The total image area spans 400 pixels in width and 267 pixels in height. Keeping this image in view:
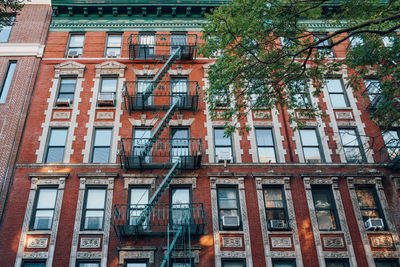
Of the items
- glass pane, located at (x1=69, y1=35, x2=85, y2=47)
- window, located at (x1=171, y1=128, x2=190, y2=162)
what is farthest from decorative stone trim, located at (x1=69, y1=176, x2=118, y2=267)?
glass pane, located at (x1=69, y1=35, x2=85, y2=47)

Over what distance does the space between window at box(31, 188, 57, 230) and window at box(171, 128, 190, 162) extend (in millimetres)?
5644

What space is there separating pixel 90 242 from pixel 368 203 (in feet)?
40.7

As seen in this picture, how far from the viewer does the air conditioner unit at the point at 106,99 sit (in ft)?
64.1

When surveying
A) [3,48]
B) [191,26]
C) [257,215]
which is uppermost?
[191,26]

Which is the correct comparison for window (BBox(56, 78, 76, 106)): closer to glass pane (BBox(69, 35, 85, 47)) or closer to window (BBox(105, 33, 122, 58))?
window (BBox(105, 33, 122, 58))

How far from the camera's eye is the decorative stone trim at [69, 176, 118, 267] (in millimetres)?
15648

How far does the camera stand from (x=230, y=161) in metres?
18.4

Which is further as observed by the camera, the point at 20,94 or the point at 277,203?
the point at 20,94

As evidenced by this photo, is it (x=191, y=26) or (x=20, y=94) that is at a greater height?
(x=191, y=26)

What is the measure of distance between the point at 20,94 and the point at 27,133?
234 cm

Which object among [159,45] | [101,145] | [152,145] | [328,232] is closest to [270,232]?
[328,232]

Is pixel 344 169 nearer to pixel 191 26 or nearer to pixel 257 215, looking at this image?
pixel 257 215

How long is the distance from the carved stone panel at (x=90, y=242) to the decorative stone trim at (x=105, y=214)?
205 millimetres

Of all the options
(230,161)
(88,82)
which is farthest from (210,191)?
(88,82)
